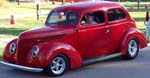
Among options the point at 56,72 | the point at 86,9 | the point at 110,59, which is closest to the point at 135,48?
the point at 110,59

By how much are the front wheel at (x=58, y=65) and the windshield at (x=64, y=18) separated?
3.70ft

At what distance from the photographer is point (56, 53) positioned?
9.98m

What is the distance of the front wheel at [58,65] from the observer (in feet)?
32.8

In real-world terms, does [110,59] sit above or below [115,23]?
below

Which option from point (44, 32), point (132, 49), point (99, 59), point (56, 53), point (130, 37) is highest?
point (44, 32)

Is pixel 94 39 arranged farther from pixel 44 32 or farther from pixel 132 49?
pixel 132 49

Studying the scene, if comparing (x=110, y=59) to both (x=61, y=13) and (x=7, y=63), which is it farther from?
(x=7, y=63)

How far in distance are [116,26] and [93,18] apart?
851mm

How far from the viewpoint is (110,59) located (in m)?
12.3

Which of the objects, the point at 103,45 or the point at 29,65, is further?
the point at 103,45

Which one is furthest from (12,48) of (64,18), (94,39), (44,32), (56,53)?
(94,39)

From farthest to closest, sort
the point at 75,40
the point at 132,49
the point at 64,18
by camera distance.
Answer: the point at 132,49 < the point at 64,18 < the point at 75,40

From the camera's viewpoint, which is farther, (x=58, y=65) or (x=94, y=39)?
(x=94, y=39)

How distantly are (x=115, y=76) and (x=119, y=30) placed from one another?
2.18m
